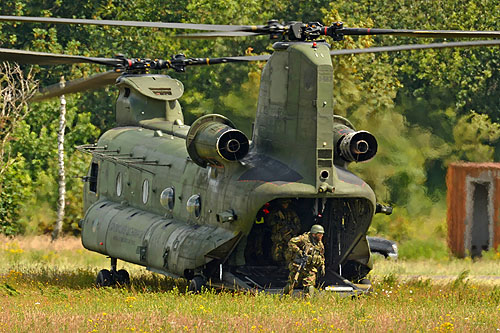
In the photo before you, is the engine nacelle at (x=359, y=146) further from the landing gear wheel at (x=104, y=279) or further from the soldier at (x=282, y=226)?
the landing gear wheel at (x=104, y=279)

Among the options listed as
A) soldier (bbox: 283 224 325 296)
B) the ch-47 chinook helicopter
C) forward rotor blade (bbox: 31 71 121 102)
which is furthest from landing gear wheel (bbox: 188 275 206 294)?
forward rotor blade (bbox: 31 71 121 102)

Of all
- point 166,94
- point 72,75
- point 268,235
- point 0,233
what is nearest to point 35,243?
point 0,233

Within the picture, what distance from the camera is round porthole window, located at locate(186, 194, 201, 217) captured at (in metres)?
21.7

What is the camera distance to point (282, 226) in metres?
20.8

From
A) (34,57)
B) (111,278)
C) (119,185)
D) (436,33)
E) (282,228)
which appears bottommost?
(111,278)

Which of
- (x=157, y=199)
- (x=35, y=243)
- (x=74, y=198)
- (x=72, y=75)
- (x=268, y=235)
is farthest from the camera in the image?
(x=72, y=75)

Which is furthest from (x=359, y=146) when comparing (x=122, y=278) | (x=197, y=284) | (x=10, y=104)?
(x=10, y=104)

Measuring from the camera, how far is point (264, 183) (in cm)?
1984

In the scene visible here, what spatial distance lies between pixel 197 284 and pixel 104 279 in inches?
159

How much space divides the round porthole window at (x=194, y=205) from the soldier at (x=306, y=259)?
2.39m

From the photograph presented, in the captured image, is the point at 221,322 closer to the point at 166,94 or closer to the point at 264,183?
the point at 264,183

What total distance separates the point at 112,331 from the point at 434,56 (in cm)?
3391

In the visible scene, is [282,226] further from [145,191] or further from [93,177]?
[93,177]

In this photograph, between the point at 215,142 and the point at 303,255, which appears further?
the point at 215,142
